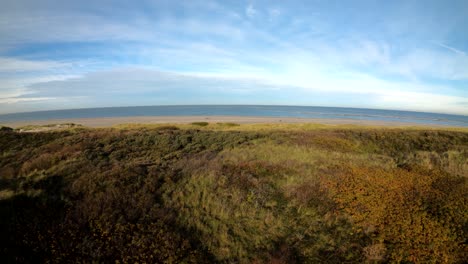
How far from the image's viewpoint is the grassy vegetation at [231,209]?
7434mm

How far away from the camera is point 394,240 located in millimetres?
8156

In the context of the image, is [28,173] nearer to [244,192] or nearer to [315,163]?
[244,192]

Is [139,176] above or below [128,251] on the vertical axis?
above

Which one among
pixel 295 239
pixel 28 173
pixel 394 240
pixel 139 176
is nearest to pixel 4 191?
pixel 28 173

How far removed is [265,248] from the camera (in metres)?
7.88

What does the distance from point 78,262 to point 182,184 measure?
554 cm

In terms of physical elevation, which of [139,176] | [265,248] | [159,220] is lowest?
[265,248]

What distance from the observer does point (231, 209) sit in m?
9.87

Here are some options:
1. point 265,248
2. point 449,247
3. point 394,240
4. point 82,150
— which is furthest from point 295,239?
point 82,150

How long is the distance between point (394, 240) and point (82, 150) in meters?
19.1

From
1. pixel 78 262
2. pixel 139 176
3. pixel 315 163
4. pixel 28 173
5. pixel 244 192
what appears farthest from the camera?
pixel 315 163

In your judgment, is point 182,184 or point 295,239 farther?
point 182,184

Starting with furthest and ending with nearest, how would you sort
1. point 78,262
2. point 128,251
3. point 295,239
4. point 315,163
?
point 315,163 < point 295,239 < point 128,251 < point 78,262

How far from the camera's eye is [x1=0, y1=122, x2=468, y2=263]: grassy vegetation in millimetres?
7434
